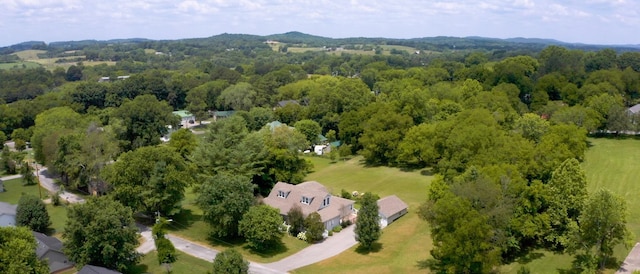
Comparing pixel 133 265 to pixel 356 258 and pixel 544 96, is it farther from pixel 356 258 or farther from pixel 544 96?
pixel 544 96

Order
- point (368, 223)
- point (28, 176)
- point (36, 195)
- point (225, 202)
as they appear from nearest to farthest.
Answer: point (368, 223) < point (225, 202) < point (36, 195) < point (28, 176)

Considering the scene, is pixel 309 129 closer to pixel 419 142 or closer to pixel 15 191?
pixel 419 142

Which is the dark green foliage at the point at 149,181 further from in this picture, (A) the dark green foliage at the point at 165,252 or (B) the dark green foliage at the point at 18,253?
(B) the dark green foliage at the point at 18,253

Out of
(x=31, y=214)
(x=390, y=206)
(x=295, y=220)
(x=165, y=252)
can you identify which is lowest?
(x=390, y=206)

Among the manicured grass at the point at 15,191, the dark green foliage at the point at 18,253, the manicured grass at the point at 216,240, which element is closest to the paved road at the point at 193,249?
the manicured grass at the point at 216,240

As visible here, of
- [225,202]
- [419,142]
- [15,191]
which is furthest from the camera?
[419,142]

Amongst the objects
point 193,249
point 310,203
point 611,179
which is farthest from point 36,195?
point 611,179
